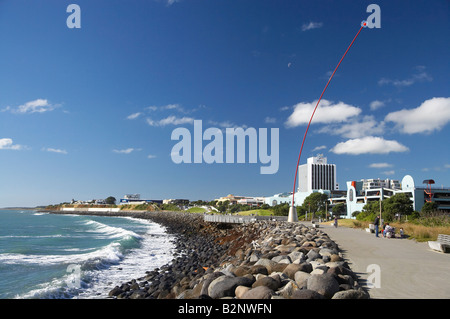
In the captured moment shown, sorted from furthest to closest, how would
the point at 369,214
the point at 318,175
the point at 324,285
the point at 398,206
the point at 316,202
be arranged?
the point at 318,175
the point at 316,202
the point at 398,206
the point at 369,214
the point at 324,285

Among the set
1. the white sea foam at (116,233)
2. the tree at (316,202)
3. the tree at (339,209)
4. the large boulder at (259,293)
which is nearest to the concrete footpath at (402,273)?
the large boulder at (259,293)

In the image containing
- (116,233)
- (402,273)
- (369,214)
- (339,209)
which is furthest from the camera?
(339,209)

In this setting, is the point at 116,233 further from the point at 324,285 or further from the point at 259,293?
the point at 324,285

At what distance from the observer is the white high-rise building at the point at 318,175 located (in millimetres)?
169750

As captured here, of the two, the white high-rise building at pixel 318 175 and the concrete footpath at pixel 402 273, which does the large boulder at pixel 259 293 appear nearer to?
the concrete footpath at pixel 402 273

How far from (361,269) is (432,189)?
7408 cm

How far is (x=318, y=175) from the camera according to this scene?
17212 cm

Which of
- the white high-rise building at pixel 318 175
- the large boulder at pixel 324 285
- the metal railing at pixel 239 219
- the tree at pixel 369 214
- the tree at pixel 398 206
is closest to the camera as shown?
the large boulder at pixel 324 285

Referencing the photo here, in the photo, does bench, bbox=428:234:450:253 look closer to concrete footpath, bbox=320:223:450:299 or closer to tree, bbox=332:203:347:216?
concrete footpath, bbox=320:223:450:299

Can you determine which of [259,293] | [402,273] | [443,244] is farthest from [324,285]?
[443,244]

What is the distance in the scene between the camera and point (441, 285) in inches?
253

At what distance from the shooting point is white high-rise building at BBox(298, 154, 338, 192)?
169750mm

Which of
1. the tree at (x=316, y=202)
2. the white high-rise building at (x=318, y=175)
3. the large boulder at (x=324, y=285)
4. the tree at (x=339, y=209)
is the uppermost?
the white high-rise building at (x=318, y=175)
